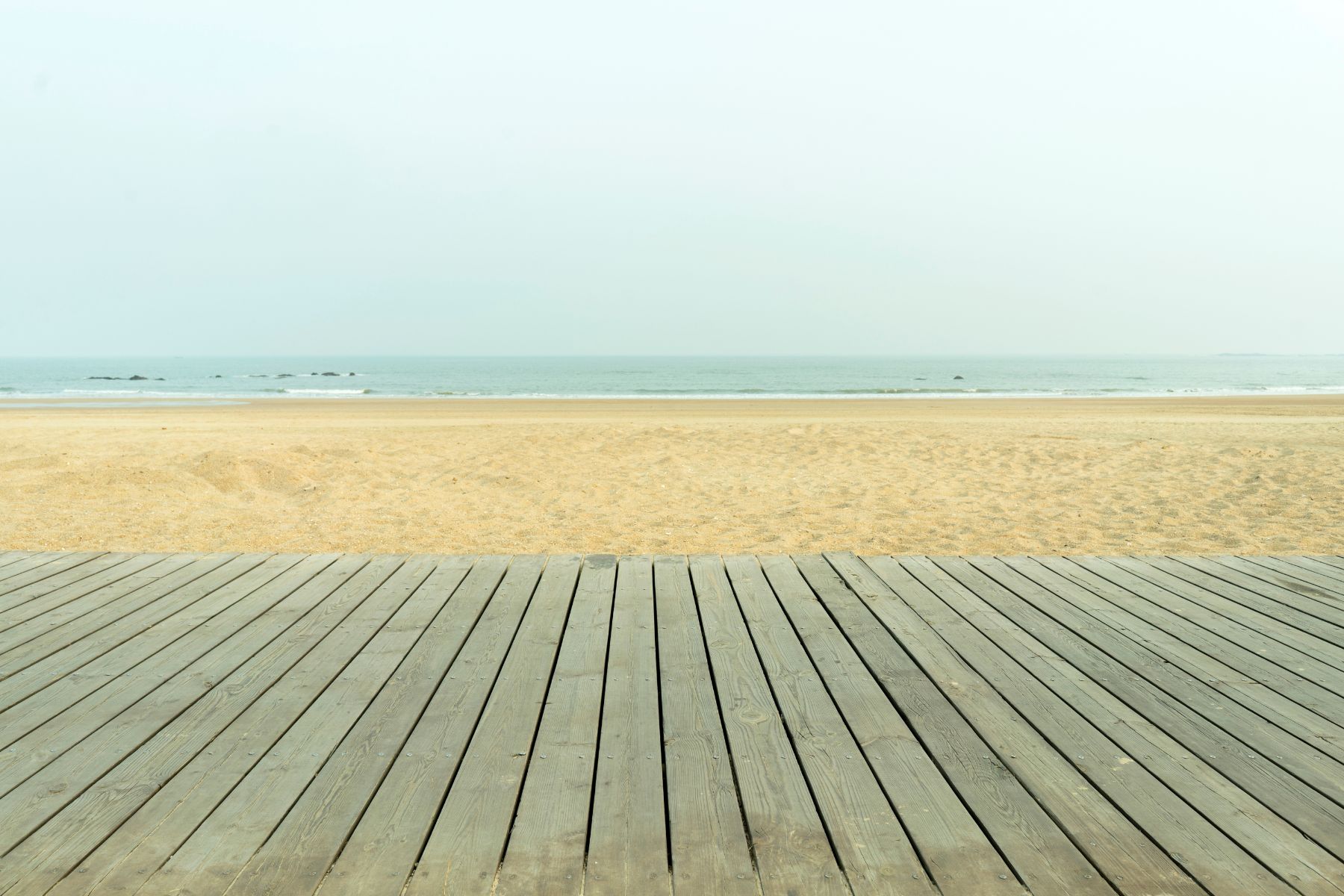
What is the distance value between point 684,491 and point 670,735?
681 centimetres

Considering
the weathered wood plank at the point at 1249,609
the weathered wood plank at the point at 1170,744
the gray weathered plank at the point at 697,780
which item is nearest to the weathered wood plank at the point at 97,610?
the gray weathered plank at the point at 697,780

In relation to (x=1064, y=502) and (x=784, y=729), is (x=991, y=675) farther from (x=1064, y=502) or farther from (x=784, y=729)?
(x=1064, y=502)

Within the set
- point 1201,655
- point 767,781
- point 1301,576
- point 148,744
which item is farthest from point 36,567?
point 1301,576

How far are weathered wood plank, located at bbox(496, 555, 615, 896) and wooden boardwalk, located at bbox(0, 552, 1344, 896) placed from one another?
0.03 feet

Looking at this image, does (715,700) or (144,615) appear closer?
(715,700)

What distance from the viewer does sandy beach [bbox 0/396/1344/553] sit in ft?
23.5

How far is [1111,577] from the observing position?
173 inches

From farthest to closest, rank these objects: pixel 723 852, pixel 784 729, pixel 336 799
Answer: pixel 784 729 → pixel 336 799 → pixel 723 852

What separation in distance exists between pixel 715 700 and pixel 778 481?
7.13 m

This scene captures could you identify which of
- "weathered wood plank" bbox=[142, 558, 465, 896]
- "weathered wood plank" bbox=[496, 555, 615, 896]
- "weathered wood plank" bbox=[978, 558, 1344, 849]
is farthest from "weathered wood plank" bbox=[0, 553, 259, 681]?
"weathered wood plank" bbox=[978, 558, 1344, 849]

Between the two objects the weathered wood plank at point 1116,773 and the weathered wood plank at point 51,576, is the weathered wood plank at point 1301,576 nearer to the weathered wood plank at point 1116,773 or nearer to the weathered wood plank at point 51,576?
the weathered wood plank at point 1116,773

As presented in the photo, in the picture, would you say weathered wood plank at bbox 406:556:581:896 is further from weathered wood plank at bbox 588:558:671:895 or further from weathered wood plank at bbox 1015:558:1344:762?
weathered wood plank at bbox 1015:558:1344:762

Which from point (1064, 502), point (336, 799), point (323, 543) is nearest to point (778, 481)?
point (1064, 502)

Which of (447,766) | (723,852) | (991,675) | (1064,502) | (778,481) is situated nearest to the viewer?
(723,852)
